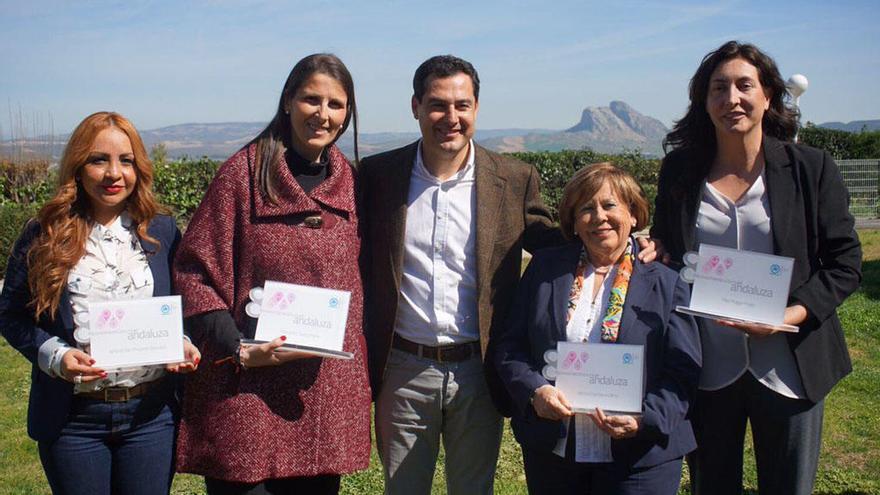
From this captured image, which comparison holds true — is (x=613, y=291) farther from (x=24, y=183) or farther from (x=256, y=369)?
(x=24, y=183)

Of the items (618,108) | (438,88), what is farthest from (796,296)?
(618,108)

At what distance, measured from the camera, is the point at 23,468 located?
5188 millimetres

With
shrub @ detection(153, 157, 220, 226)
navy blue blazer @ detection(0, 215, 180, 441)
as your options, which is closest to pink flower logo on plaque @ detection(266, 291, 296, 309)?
navy blue blazer @ detection(0, 215, 180, 441)

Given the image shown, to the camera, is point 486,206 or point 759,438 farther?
point 486,206

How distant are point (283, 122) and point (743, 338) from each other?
75.8 inches

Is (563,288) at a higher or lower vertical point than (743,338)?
higher

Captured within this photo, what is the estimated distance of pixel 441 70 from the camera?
10.5 ft

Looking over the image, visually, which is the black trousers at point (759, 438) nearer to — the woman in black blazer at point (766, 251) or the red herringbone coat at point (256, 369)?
the woman in black blazer at point (766, 251)

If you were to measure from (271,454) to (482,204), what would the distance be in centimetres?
126

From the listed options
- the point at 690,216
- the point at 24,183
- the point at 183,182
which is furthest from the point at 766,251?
the point at 24,183

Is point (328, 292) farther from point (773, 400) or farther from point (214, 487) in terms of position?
point (773, 400)

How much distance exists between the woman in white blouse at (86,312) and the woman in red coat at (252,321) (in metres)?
0.13

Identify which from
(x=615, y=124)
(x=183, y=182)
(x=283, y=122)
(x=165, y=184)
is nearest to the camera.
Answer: (x=283, y=122)

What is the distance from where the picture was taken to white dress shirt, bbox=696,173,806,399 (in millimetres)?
2994
